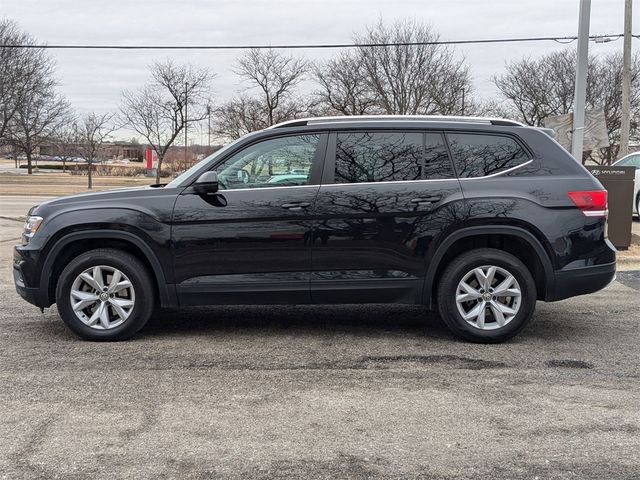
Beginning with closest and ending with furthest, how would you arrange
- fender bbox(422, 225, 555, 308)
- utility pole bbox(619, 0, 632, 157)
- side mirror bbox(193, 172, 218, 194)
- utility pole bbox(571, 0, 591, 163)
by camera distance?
side mirror bbox(193, 172, 218, 194) → fender bbox(422, 225, 555, 308) → utility pole bbox(571, 0, 591, 163) → utility pole bbox(619, 0, 632, 157)

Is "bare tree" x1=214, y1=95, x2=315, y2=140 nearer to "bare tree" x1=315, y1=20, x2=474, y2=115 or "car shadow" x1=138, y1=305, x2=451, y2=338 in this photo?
"bare tree" x1=315, y1=20, x2=474, y2=115

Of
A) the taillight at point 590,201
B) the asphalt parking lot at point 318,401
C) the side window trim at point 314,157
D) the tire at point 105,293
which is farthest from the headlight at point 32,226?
the taillight at point 590,201

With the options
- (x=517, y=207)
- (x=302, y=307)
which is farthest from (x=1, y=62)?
(x=517, y=207)

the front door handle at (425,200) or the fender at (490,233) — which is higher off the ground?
the front door handle at (425,200)

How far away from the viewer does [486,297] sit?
5.26 meters

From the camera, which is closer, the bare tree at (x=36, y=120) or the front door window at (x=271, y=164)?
the front door window at (x=271, y=164)

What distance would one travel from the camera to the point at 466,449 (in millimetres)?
3369

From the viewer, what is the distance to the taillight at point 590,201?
5230 mm

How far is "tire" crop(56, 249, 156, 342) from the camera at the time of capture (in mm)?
5234

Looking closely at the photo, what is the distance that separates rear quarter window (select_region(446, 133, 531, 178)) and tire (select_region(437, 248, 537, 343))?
0.72 m

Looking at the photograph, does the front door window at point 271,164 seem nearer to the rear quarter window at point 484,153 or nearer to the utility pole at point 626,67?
the rear quarter window at point 484,153

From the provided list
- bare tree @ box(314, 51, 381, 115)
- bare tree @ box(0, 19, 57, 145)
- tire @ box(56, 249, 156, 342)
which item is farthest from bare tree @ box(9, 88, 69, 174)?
tire @ box(56, 249, 156, 342)

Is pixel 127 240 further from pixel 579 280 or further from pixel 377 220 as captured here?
pixel 579 280

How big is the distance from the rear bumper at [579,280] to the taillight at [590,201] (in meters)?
0.47
